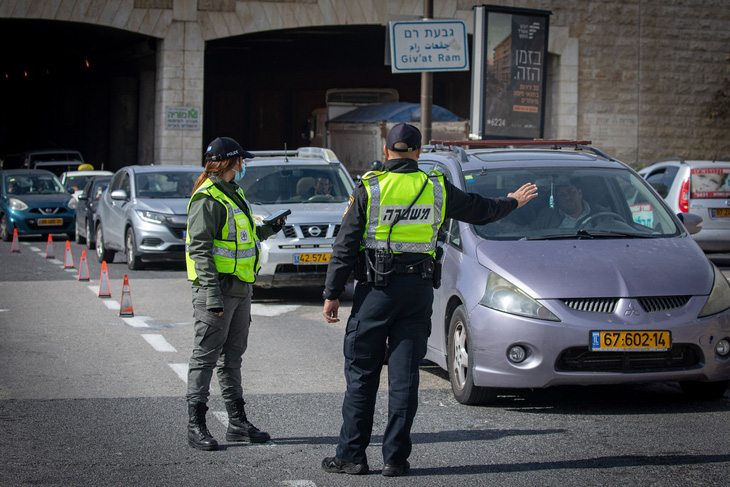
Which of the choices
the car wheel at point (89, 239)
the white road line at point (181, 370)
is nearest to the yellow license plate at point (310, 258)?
the white road line at point (181, 370)

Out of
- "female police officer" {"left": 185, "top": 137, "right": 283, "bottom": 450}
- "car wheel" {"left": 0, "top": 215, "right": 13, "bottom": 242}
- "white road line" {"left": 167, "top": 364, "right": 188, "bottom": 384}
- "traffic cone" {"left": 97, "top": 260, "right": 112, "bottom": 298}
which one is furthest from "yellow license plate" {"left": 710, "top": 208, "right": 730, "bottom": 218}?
"car wheel" {"left": 0, "top": 215, "right": 13, "bottom": 242}

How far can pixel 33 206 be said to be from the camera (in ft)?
78.6

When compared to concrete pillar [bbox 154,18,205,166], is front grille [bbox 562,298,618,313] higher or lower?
lower

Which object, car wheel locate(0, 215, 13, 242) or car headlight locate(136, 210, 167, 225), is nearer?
car headlight locate(136, 210, 167, 225)

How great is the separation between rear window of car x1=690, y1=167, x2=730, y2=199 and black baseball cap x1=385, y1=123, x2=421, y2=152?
515 inches

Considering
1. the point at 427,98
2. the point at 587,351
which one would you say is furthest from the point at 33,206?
the point at 587,351

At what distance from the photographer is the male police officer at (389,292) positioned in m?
5.44

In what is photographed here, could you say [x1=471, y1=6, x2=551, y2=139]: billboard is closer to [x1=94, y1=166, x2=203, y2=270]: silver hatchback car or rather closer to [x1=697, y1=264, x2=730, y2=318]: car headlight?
[x1=94, y1=166, x2=203, y2=270]: silver hatchback car

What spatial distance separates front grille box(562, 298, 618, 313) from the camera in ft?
22.1

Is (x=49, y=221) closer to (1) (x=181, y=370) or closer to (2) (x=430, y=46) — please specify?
(2) (x=430, y=46)

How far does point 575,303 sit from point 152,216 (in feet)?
36.6

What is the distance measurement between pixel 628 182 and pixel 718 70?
92.7 ft

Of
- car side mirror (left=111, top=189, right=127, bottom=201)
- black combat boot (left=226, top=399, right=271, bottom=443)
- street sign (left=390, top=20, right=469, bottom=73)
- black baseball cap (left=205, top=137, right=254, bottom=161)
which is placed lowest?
black combat boot (left=226, top=399, right=271, bottom=443)

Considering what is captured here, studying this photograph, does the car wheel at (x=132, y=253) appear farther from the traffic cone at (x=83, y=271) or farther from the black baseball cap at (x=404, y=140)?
the black baseball cap at (x=404, y=140)
